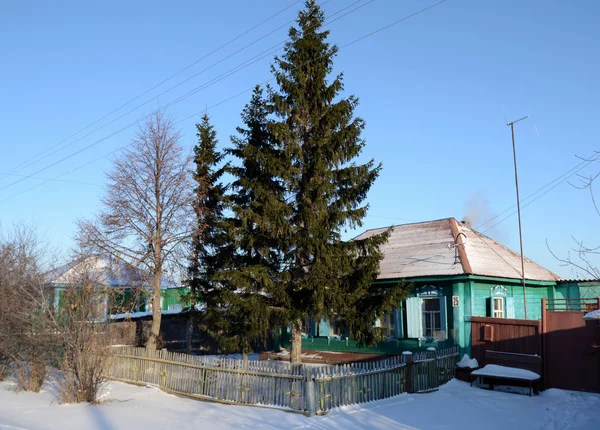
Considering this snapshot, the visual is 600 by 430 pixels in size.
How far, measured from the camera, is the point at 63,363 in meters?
14.4

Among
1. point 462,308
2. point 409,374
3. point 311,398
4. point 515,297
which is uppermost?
point 515,297

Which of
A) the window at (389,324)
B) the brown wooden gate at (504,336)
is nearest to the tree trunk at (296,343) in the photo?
the window at (389,324)

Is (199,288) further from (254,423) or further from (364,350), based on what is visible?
(254,423)

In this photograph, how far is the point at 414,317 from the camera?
20.2 meters

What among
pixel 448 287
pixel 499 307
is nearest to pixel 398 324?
→ pixel 448 287

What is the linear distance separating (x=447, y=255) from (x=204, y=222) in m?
9.55

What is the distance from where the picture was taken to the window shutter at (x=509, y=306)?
20938mm

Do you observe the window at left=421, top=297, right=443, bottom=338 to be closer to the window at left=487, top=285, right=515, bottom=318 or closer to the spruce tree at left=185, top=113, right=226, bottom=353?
the window at left=487, top=285, right=515, bottom=318

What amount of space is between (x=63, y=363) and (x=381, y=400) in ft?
Result: 27.5

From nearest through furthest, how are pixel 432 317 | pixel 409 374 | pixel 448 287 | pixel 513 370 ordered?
1. pixel 409 374
2. pixel 513 370
3. pixel 448 287
4. pixel 432 317

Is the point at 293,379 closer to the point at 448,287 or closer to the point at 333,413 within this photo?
the point at 333,413

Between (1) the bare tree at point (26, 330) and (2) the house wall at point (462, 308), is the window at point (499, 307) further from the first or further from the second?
(1) the bare tree at point (26, 330)

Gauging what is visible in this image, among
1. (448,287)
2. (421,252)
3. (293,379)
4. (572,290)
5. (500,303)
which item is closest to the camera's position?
(293,379)

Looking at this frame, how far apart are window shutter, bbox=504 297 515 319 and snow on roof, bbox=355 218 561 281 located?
0.98 metres
